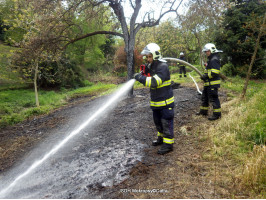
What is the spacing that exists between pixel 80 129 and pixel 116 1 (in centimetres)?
597

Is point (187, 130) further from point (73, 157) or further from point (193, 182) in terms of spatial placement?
point (73, 157)

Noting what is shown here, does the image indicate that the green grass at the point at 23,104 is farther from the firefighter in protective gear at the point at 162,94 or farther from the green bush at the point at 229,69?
the green bush at the point at 229,69

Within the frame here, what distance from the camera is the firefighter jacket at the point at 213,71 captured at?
4.69 meters

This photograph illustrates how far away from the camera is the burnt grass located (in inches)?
92.3

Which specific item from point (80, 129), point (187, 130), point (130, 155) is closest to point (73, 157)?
point (130, 155)

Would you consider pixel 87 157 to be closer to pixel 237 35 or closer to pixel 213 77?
pixel 213 77

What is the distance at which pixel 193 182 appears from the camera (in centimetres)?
244

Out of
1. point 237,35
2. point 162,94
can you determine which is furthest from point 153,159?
point 237,35

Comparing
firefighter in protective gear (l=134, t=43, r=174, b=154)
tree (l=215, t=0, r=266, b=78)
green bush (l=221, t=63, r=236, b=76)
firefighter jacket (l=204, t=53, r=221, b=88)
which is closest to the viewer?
firefighter in protective gear (l=134, t=43, r=174, b=154)

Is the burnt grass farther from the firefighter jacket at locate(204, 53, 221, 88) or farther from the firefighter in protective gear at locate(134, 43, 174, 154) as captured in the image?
the firefighter jacket at locate(204, 53, 221, 88)

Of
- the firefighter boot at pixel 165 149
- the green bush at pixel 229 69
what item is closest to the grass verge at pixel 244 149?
the firefighter boot at pixel 165 149

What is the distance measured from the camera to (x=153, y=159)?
3264 mm

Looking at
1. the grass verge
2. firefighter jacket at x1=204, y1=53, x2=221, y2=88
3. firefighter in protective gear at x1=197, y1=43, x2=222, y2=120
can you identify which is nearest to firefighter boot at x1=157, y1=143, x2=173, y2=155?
the grass verge

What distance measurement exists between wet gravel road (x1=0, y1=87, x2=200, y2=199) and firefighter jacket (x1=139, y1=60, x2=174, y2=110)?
100 cm
